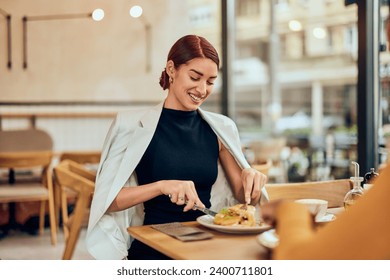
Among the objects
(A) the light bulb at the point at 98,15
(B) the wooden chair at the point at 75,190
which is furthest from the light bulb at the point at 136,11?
(B) the wooden chair at the point at 75,190

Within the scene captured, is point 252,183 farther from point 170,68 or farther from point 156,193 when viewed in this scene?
point 170,68

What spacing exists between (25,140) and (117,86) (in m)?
1.16

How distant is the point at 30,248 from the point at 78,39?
2.55m

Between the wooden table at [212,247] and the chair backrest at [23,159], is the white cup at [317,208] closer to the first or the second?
the wooden table at [212,247]

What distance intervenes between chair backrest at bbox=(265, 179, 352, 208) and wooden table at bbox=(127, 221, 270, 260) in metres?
0.53

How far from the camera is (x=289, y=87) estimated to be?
7.98 metres

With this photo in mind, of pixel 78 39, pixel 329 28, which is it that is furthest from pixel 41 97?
pixel 329 28

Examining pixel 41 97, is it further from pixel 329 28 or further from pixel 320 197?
pixel 320 197

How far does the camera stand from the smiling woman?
5.49ft

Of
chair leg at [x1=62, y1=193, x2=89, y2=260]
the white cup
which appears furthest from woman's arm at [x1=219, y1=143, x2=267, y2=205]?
chair leg at [x1=62, y1=193, x2=89, y2=260]

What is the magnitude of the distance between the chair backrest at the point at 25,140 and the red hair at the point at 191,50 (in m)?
3.40

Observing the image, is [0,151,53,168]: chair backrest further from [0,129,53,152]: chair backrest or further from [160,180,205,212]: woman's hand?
[160,180,205,212]: woman's hand

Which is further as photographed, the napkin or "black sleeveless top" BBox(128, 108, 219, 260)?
"black sleeveless top" BBox(128, 108, 219, 260)
